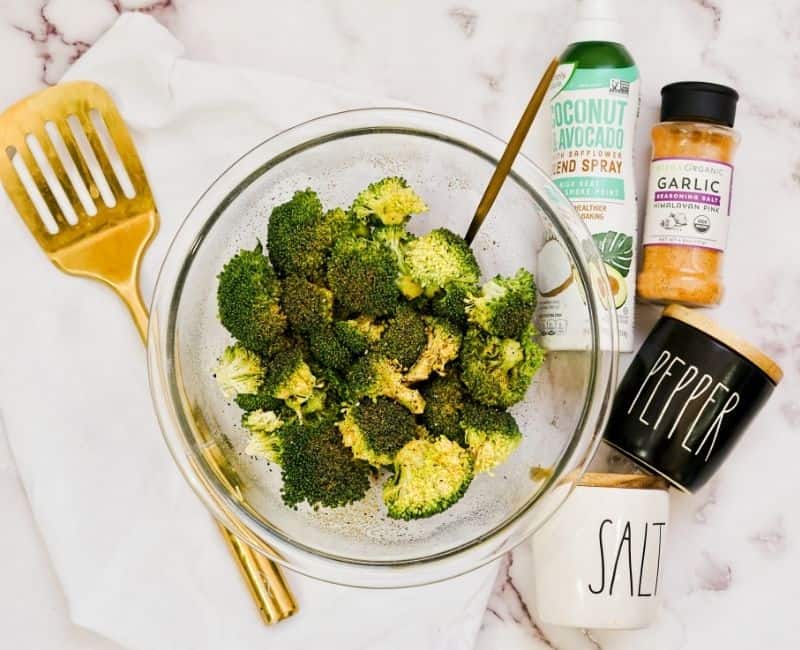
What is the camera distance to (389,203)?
91cm

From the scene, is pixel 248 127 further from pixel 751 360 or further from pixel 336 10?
pixel 751 360

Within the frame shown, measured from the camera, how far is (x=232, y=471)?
979 mm

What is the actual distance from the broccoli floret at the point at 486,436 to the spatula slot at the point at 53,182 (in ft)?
1.72

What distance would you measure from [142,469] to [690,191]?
0.74 m

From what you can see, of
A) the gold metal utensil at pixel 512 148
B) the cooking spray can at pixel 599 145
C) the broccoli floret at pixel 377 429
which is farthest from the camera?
the cooking spray can at pixel 599 145

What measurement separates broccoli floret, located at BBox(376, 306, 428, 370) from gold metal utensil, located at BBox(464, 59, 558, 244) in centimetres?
11

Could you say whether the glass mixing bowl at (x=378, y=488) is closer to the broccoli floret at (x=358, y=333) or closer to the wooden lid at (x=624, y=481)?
the wooden lid at (x=624, y=481)

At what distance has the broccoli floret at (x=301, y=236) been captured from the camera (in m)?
0.90

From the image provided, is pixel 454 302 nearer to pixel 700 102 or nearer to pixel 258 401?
pixel 258 401

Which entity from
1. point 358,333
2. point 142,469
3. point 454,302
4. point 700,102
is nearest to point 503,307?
point 454,302

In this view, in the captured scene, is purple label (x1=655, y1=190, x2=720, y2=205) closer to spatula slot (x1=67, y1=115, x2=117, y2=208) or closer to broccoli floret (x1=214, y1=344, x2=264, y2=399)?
broccoli floret (x1=214, y1=344, x2=264, y2=399)

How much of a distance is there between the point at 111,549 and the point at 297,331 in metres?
0.39

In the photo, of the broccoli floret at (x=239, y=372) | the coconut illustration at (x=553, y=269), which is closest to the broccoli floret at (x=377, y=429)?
the broccoli floret at (x=239, y=372)

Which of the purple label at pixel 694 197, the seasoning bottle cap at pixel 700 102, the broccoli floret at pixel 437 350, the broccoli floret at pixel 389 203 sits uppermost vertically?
the seasoning bottle cap at pixel 700 102
